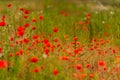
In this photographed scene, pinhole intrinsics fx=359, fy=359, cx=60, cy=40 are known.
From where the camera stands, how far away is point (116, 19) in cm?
957

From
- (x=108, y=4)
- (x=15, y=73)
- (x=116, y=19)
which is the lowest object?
(x=108, y=4)

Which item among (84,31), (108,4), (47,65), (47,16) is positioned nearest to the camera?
(47,65)

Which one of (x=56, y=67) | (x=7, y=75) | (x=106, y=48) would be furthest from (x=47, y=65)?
(x=106, y=48)

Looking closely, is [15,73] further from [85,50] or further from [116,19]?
[116,19]

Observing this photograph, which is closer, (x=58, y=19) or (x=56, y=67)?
(x=56, y=67)

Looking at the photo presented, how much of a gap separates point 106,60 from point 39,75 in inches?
73.7

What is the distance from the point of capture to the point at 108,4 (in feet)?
55.0

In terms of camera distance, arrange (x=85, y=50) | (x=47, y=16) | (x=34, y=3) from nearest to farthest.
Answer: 1. (x=85, y=50)
2. (x=47, y=16)
3. (x=34, y=3)

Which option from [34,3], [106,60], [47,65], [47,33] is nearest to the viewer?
[47,65]

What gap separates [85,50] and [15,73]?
221 cm

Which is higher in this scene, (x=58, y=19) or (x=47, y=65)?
(x=47, y=65)

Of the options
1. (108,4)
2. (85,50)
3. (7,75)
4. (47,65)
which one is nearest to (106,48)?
(85,50)

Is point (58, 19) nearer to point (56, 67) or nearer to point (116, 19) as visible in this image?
point (116, 19)

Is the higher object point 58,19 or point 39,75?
point 39,75
